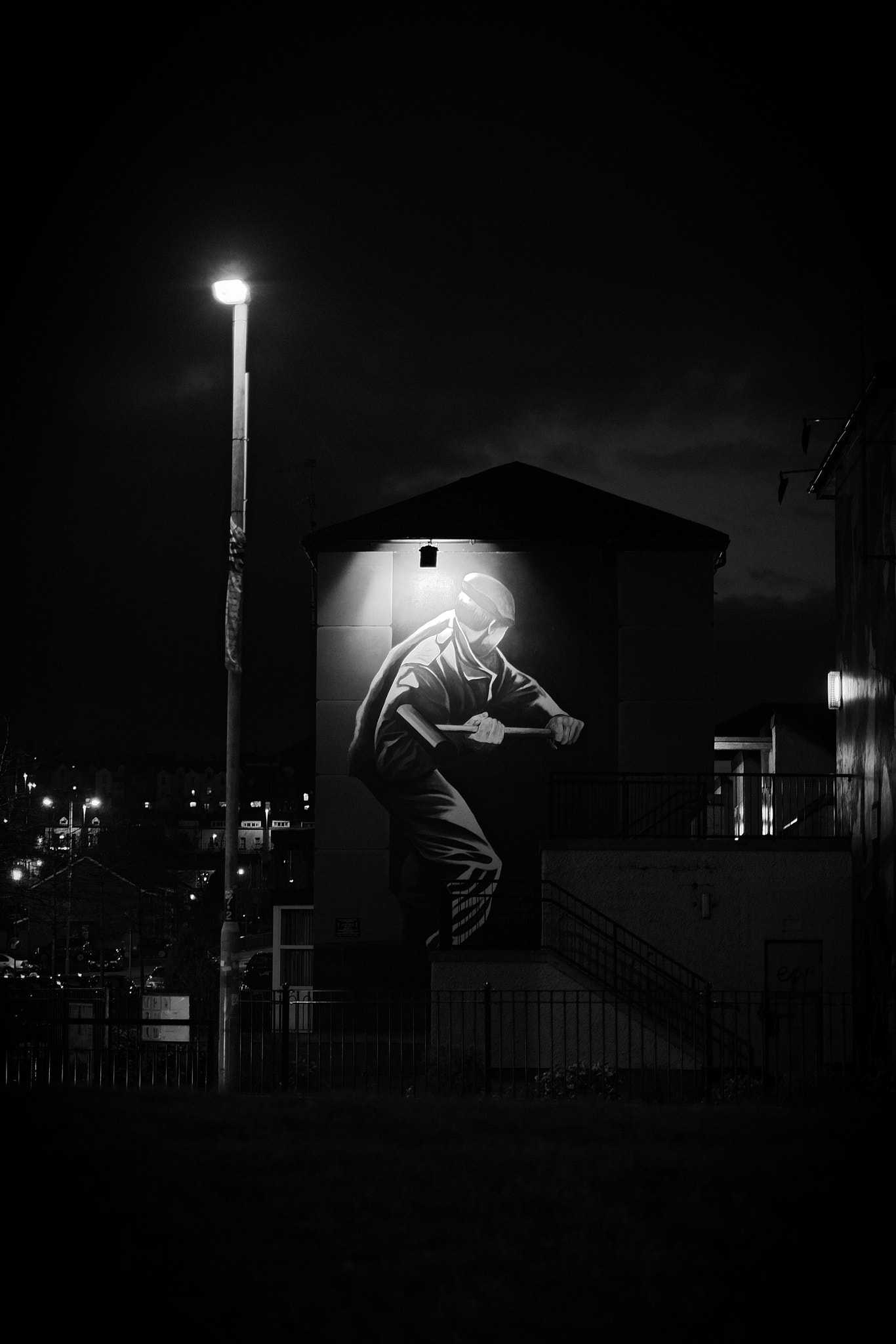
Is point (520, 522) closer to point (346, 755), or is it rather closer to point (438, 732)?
point (438, 732)

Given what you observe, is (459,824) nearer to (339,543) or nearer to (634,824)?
(634,824)

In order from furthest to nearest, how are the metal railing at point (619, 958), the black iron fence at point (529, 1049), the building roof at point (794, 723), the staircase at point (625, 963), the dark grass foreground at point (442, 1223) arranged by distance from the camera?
the building roof at point (794, 723), the metal railing at point (619, 958), the staircase at point (625, 963), the black iron fence at point (529, 1049), the dark grass foreground at point (442, 1223)

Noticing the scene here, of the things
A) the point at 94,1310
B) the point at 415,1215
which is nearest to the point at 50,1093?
the point at 415,1215

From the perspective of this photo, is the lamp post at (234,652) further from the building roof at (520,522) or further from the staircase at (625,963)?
the building roof at (520,522)

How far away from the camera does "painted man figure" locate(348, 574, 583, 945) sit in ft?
92.7

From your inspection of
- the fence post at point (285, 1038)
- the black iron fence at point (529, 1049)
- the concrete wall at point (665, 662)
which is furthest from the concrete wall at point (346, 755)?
the fence post at point (285, 1038)

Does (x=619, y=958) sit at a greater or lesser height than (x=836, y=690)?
lesser

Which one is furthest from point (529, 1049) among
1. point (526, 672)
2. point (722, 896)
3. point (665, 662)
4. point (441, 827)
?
point (665, 662)

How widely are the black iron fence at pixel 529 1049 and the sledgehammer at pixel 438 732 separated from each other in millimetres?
5556

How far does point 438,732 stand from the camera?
93.4 feet

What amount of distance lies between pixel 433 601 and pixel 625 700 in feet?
14.2

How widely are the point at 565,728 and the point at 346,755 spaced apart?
4.39 meters

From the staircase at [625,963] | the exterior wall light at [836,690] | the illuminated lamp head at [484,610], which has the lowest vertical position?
the staircase at [625,963]

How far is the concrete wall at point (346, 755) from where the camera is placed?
28172 mm
